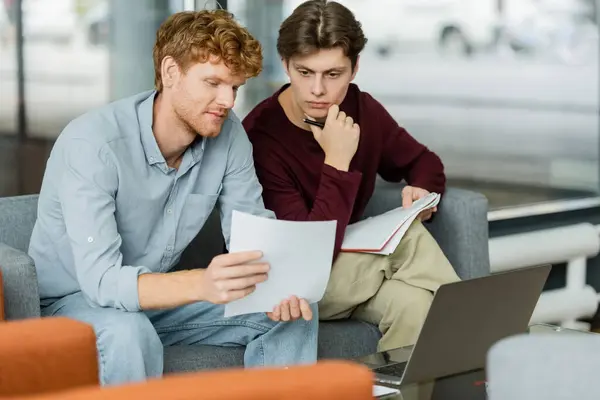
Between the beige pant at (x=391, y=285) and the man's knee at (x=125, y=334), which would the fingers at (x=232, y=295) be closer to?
the man's knee at (x=125, y=334)

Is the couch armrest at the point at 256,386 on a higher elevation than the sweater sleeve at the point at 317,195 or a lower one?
higher

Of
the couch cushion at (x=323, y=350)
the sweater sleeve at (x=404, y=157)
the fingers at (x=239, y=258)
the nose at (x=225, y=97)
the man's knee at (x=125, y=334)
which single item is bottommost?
the couch cushion at (x=323, y=350)

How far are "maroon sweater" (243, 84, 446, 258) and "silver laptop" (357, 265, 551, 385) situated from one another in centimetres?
58

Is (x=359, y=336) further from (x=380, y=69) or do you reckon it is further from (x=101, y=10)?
(x=380, y=69)

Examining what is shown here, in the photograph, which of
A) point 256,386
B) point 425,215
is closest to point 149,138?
point 425,215

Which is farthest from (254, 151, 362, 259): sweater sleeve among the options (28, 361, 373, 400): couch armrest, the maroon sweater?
(28, 361, 373, 400): couch armrest

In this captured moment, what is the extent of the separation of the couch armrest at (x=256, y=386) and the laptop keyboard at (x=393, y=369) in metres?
0.96

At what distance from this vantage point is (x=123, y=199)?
248cm

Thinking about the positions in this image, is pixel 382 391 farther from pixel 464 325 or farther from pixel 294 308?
pixel 294 308

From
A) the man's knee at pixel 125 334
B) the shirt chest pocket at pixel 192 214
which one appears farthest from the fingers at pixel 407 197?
the man's knee at pixel 125 334

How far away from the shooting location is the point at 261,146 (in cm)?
295

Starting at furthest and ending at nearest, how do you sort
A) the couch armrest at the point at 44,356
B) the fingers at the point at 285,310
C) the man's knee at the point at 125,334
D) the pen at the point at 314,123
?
the pen at the point at 314,123 < the fingers at the point at 285,310 < the man's knee at the point at 125,334 < the couch armrest at the point at 44,356

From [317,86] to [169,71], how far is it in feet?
1.60

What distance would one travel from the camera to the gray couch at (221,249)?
7.55 ft
